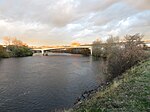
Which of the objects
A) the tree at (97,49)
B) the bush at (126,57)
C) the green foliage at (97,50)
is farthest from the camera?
the tree at (97,49)

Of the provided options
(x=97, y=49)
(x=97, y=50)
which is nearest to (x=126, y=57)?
(x=97, y=50)

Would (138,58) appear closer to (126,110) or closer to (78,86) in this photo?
(78,86)

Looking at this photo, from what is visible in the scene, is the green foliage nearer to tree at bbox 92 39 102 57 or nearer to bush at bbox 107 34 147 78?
tree at bbox 92 39 102 57

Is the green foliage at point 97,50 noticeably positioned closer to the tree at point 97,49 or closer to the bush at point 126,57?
the tree at point 97,49

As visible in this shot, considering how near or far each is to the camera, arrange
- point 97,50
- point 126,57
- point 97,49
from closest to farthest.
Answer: point 126,57
point 97,50
point 97,49

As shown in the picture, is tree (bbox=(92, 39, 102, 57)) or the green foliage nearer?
the green foliage

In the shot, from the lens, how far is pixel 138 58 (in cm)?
3155

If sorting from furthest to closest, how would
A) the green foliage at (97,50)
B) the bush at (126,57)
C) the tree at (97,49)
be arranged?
1. the tree at (97,49)
2. the green foliage at (97,50)
3. the bush at (126,57)

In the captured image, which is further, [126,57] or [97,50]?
[97,50]

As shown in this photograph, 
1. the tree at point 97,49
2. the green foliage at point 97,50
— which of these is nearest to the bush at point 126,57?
the green foliage at point 97,50

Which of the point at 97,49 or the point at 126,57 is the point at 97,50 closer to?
the point at 97,49

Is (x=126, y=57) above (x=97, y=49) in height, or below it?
below

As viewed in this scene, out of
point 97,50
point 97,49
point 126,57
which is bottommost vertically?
point 97,50

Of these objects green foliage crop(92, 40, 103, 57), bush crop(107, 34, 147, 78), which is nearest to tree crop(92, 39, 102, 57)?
green foliage crop(92, 40, 103, 57)
